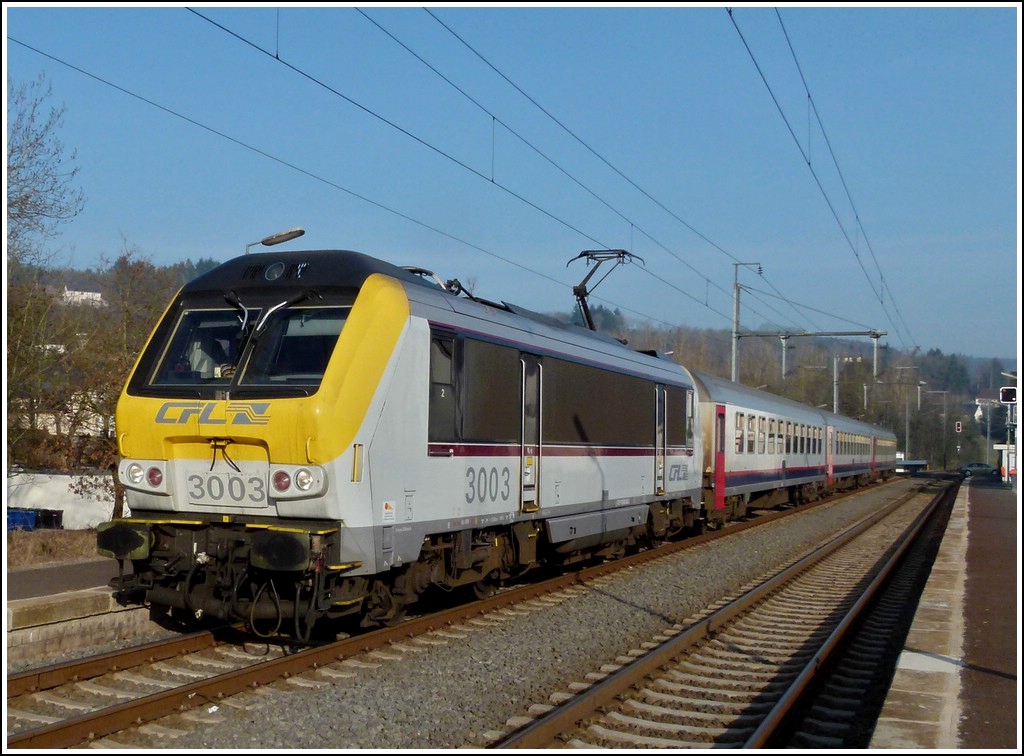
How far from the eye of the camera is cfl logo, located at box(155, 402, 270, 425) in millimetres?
8406

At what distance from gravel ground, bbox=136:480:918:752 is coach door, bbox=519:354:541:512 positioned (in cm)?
130

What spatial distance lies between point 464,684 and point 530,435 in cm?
410

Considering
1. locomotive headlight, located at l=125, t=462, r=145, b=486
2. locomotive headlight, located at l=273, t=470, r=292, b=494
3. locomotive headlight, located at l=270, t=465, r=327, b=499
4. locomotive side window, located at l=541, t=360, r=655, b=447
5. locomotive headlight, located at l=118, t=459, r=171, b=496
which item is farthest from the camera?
locomotive side window, located at l=541, t=360, r=655, b=447

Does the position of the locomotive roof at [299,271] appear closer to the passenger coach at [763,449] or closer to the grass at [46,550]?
the grass at [46,550]

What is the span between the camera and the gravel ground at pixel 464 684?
658cm

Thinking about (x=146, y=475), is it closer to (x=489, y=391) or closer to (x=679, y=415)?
(x=489, y=391)

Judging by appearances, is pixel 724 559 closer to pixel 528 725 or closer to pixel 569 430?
pixel 569 430

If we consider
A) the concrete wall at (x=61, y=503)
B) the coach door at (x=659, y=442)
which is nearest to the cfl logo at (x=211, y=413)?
the coach door at (x=659, y=442)

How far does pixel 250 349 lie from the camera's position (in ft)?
29.2

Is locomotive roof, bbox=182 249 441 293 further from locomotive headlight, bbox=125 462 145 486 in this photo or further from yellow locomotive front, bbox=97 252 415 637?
locomotive headlight, bbox=125 462 145 486

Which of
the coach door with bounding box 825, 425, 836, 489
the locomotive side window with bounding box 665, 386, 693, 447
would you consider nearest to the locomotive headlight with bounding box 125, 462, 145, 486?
the locomotive side window with bounding box 665, 386, 693, 447

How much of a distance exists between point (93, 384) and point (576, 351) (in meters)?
9.87

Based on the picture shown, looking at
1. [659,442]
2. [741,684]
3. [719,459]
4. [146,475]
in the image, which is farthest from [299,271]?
[719,459]

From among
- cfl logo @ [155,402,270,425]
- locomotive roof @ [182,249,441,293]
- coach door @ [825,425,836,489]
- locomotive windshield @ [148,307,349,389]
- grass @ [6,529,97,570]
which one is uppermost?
locomotive roof @ [182,249,441,293]
